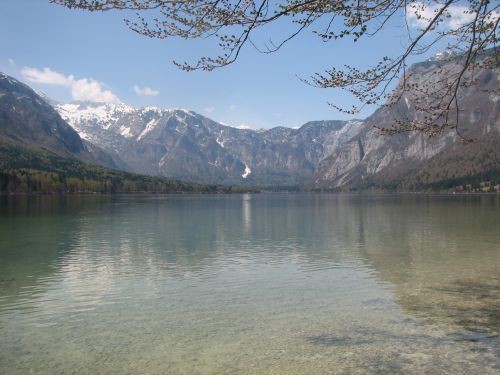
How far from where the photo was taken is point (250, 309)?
24.0m

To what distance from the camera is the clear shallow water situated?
16172 mm

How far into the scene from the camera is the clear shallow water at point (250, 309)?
53.1ft

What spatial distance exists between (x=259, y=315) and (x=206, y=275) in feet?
39.3

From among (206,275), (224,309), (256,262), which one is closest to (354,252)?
(256,262)

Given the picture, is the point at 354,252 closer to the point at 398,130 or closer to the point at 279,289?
the point at 279,289

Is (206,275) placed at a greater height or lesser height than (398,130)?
lesser

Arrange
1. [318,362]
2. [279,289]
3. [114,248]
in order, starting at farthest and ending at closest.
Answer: [114,248], [279,289], [318,362]

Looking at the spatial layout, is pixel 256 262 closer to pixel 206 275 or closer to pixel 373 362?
pixel 206 275

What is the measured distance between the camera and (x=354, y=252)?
46.0 m

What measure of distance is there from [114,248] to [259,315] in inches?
1208

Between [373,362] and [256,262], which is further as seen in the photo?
[256,262]

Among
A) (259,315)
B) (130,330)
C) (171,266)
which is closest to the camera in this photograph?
(130,330)

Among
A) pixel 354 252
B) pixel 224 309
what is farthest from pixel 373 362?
pixel 354 252

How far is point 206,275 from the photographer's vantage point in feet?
112
